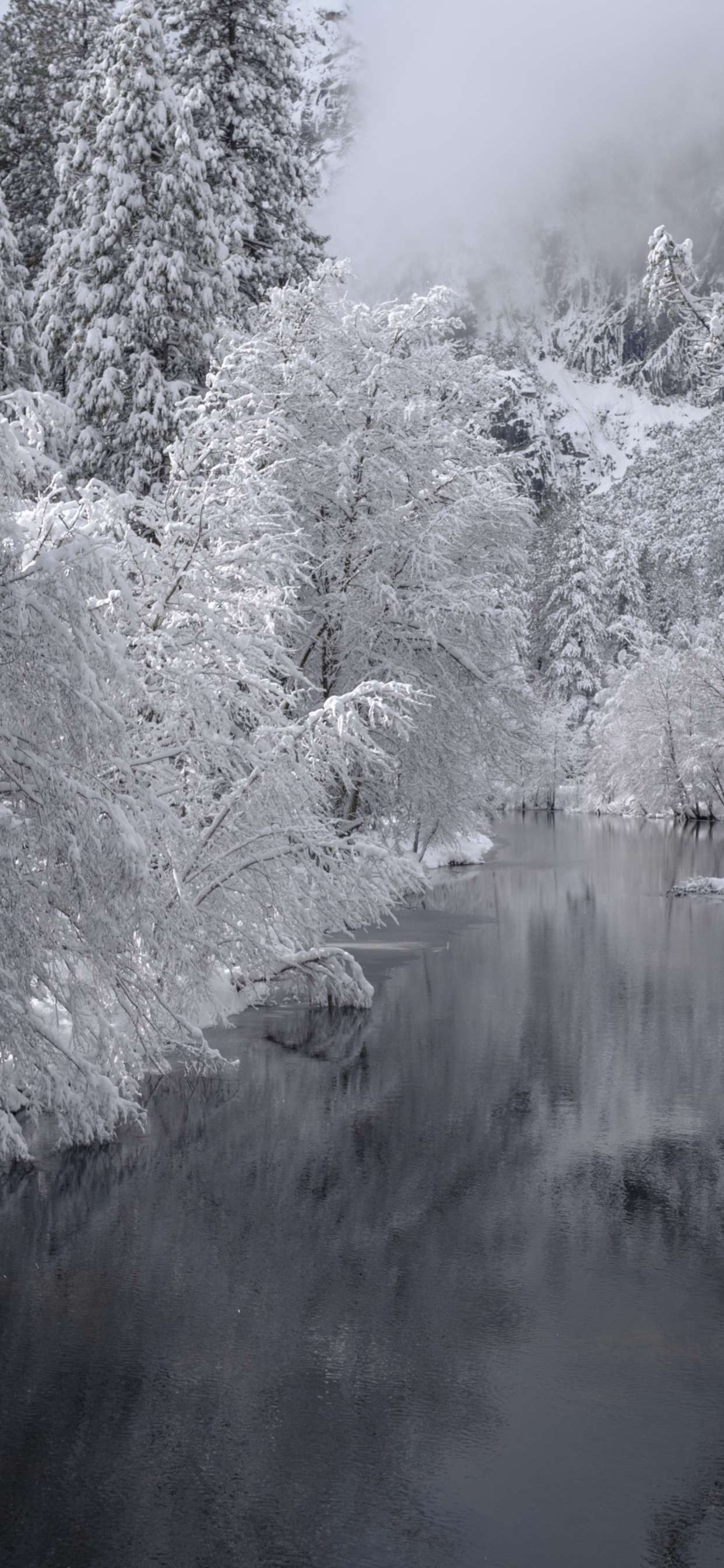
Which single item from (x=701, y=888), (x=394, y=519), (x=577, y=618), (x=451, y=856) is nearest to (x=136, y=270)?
(x=394, y=519)

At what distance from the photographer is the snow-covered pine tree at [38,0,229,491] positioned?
24.4 metres

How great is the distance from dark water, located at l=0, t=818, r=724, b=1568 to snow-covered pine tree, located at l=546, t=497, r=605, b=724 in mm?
83321

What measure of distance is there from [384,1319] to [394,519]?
15.1 meters

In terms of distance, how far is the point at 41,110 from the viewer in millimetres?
32438

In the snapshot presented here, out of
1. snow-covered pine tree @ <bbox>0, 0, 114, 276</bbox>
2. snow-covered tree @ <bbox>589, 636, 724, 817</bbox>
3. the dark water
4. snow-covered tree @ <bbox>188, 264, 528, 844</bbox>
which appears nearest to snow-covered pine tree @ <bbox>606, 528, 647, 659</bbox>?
snow-covered tree @ <bbox>589, 636, 724, 817</bbox>

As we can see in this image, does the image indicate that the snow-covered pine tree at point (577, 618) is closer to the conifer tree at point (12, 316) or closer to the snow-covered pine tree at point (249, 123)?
the snow-covered pine tree at point (249, 123)

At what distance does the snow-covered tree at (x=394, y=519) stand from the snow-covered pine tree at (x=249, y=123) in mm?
8250

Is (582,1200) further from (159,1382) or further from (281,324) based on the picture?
(281,324)

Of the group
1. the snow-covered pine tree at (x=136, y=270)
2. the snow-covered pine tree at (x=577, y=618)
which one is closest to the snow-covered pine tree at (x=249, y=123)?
the snow-covered pine tree at (x=136, y=270)

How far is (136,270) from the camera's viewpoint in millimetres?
24562

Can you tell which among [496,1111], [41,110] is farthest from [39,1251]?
[41,110]

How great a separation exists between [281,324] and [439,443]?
11.1 ft

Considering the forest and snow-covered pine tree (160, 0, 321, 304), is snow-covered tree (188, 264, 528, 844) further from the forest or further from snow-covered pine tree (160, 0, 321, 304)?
snow-covered pine tree (160, 0, 321, 304)

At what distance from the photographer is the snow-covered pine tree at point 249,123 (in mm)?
29844
